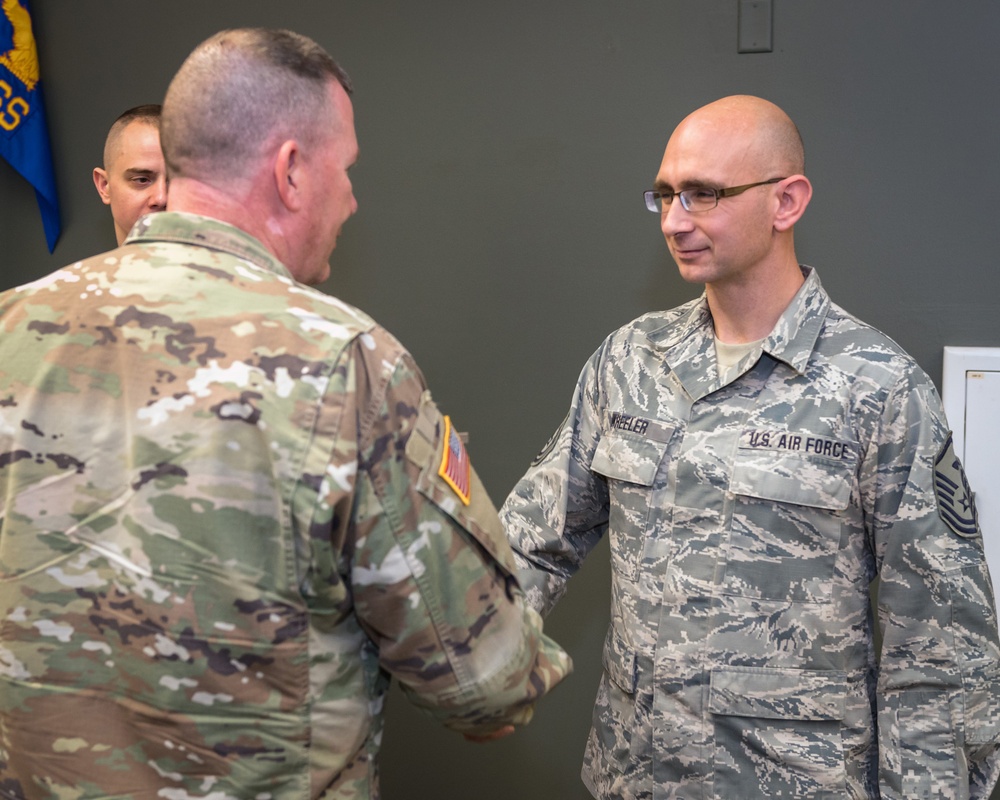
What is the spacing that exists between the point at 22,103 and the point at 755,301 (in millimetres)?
1967

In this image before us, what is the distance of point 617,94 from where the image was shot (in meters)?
2.20

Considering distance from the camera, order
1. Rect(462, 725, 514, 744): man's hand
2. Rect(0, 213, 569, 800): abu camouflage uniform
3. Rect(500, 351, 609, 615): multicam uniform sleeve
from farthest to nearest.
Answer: Rect(500, 351, 609, 615): multicam uniform sleeve < Rect(462, 725, 514, 744): man's hand < Rect(0, 213, 569, 800): abu camouflage uniform

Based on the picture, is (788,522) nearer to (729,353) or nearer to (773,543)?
(773,543)

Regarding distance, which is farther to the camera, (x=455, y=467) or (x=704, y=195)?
(x=704, y=195)

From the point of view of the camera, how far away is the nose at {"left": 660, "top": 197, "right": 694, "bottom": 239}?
1644 millimetres

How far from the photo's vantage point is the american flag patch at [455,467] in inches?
40.6

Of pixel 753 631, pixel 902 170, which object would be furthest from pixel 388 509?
pixel 902 170

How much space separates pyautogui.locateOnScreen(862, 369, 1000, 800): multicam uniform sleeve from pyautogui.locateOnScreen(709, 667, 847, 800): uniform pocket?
0.08m

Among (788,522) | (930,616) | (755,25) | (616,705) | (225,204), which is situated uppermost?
(755,25)

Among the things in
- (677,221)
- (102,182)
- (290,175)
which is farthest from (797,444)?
(102,182)

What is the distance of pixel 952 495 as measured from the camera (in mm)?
1469

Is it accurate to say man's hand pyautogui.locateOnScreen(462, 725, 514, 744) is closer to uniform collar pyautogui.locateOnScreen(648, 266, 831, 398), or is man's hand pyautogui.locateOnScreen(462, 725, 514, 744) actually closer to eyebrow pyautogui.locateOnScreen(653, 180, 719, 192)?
uniform collar pyautogui.locateOnScreen(648, 266, 831, 398)

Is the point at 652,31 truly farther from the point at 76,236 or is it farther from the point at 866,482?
the point at 76,236

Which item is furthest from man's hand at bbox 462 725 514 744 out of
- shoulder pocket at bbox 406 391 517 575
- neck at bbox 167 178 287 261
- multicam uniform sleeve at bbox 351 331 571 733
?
neck at bbox 167 178 287 261
